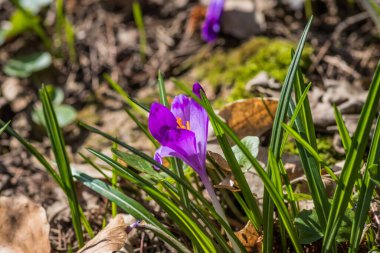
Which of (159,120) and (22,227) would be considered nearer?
(159,120)

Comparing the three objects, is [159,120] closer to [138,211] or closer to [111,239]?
[138,211]

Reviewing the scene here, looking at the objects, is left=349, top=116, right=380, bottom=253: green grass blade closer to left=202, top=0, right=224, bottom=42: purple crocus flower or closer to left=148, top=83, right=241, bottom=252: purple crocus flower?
left=148, top=83, right=241, bottom=252: purple crocus flower

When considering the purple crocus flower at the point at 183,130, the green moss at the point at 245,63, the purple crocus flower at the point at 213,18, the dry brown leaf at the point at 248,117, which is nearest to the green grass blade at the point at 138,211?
the purple crocus flower at the point at 183,130

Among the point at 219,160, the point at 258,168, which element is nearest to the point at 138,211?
the point at 219,160

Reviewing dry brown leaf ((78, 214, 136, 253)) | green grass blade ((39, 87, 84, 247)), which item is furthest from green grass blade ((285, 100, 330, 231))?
green grass blade ((39, 87, 84, 247))

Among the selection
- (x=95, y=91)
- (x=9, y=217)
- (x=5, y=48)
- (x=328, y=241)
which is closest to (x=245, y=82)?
(x=95, y=91)

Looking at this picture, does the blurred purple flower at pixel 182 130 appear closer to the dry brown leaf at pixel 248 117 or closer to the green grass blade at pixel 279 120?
the green grass blade at pixel 279 120
